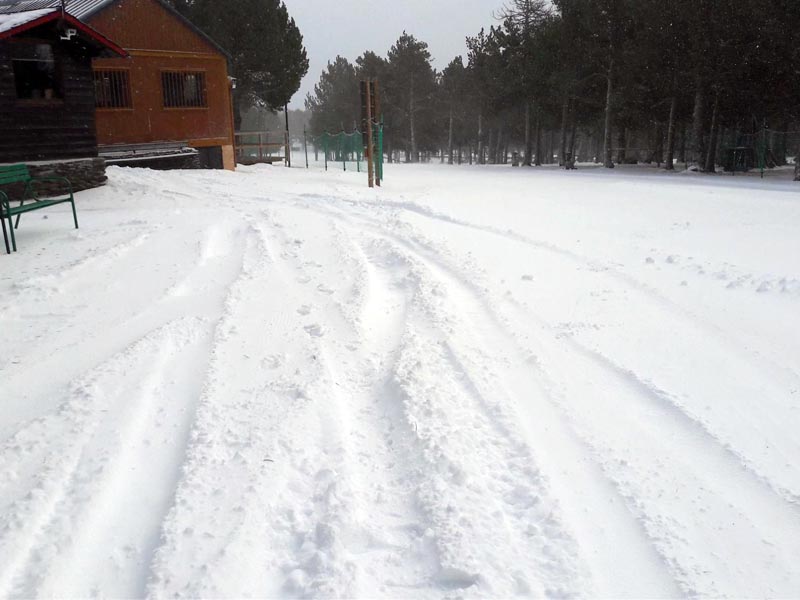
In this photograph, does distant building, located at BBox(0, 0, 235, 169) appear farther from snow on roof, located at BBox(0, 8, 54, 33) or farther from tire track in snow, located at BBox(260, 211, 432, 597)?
tire track in snow, located at BBox(260, 211, 432, 597)

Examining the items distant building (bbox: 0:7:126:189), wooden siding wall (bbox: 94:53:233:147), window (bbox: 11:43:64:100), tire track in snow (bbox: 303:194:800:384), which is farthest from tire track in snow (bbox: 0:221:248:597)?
wooden siding wall (bbox: 94:53:233:147)

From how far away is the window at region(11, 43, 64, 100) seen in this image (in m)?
12.9

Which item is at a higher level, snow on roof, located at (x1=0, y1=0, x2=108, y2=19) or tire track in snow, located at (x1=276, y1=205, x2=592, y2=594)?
snow on roof, located at (x1=0, y1=0, x2=108, y2=19)

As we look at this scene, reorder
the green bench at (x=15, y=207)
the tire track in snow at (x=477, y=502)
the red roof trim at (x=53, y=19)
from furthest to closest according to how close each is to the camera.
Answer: the red roof trim at (x=53, y=19), the green bench at (x=15, y=207), the tire track in snow at (x=477, y=502)

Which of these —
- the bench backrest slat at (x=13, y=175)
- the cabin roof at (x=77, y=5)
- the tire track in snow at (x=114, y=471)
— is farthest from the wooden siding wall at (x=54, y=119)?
the tire track in snow at (x=114, y=471)

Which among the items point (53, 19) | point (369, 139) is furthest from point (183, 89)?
point (53, 19)

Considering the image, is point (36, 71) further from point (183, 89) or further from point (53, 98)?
point (183, 89)

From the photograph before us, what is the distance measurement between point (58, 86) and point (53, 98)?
2.91ft

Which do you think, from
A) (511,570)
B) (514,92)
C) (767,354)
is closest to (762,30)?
(514,92)

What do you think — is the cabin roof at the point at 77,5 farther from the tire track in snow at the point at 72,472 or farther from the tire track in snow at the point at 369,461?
the tire track in snow at the point at 72,472

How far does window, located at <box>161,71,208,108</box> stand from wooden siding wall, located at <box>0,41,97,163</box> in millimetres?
8458

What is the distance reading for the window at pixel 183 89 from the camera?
869 inches

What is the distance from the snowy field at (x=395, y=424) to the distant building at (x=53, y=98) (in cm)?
650

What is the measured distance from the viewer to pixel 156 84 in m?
21.6
